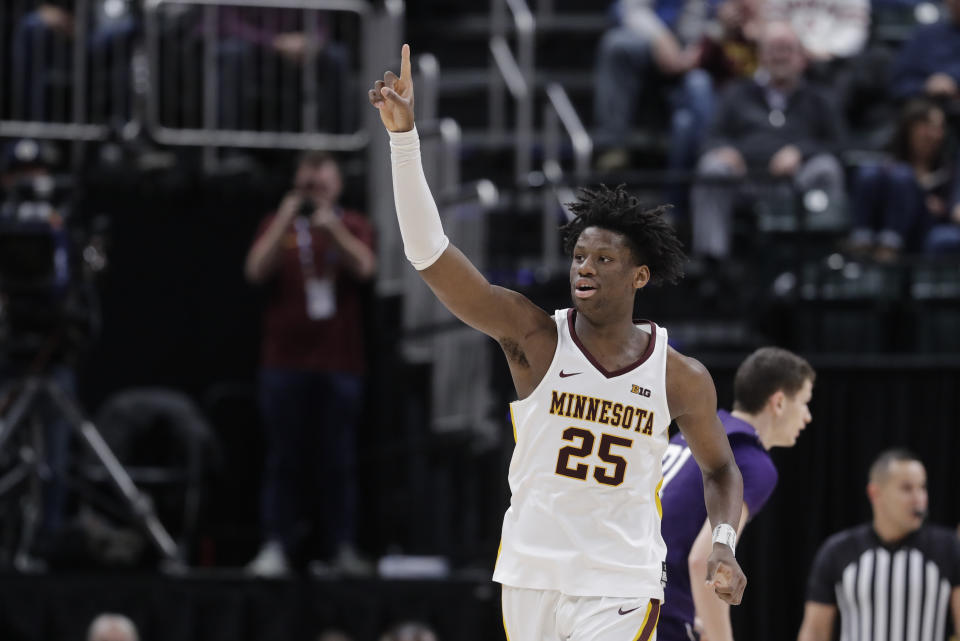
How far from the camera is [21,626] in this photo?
9.16m

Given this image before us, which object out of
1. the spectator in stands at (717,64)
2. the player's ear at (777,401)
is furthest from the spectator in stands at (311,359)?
the player's ear at (777,401)

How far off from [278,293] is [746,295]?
292cm

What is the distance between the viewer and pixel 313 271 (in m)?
10.1

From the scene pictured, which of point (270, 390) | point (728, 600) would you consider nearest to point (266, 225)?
point (270, 390)

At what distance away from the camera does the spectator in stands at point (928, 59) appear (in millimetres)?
11781

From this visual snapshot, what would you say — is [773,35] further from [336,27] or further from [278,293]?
[278,293]

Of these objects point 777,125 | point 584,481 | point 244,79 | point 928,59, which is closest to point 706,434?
point 584,481

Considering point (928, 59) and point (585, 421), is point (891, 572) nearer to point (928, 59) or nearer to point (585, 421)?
point (585, 421)

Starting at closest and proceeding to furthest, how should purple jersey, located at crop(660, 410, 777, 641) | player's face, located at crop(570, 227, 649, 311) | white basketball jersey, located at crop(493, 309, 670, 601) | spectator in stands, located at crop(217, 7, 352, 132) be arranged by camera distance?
white basketball jersey, located at crop(493, 309, 670, 601)
player's face, located at crop(570, 227, 649, 311)
purple jersey, located at crop(660, 410, 777, 641)
spectator in stands, located at crop(217, 7, 352, 132)

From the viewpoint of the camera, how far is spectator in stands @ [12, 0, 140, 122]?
1127cm

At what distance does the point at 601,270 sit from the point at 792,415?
1449mm

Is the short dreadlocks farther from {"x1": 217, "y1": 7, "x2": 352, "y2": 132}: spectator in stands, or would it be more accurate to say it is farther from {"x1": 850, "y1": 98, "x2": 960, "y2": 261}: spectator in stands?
{"x1": 217, "y1": 7, "x2": 352, "y2": 132}: spectator in stands

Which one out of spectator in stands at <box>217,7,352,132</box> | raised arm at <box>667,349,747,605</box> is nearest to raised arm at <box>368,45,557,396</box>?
raised arm at <box>667,349,747,605</box>

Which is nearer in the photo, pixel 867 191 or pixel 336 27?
pixel 867 191
